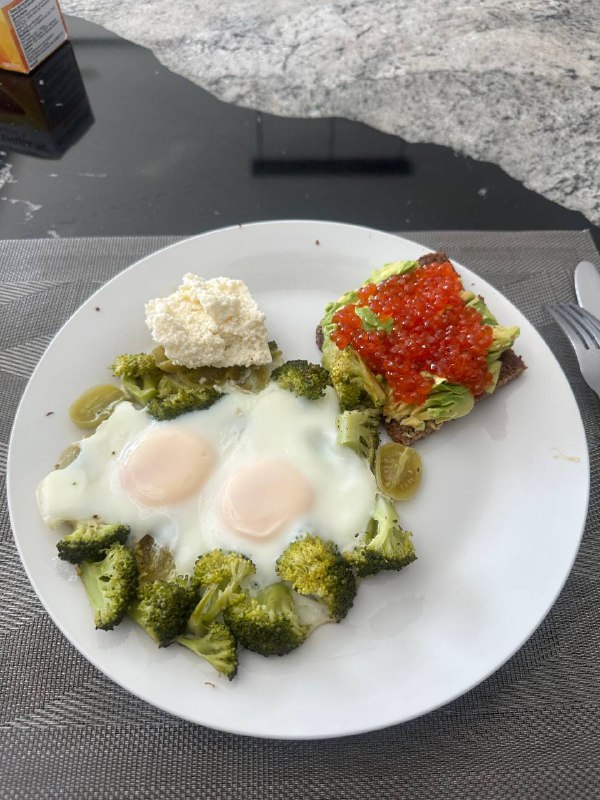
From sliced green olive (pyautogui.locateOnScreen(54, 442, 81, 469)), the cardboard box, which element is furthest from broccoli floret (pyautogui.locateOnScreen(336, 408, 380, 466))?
the cardboard box

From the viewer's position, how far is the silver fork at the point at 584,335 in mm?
3385

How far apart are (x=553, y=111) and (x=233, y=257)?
2.95 meters

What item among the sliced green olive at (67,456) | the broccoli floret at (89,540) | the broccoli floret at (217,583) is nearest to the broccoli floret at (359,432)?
the broccoli floret at (217,583)

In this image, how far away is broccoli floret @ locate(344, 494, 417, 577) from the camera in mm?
2592

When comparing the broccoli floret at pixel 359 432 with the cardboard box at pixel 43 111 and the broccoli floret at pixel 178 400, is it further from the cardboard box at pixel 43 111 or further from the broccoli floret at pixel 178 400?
the cardboard box at pixel 43 111

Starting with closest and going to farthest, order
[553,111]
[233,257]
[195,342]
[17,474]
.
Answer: [17,474] → [195,342] → [233,257] → [553,111]

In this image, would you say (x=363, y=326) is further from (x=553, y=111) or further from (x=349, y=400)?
(x=553, y=111)

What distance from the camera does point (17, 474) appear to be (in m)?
2.84

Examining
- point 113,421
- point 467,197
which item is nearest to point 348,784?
point 113,421

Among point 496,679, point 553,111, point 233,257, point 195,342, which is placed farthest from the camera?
point 553,111

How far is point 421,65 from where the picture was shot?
4.91 m

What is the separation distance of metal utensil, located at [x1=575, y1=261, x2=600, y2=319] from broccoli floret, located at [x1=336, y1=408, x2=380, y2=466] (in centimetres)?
164

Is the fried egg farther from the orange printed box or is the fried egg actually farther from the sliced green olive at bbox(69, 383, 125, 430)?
the orange printed box

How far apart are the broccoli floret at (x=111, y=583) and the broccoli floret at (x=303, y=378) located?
1125mm
